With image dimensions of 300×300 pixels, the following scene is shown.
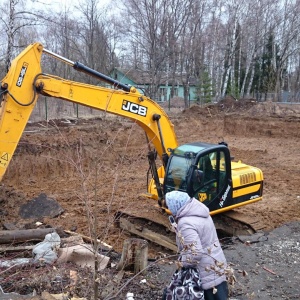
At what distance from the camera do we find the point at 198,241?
4043 millimetres

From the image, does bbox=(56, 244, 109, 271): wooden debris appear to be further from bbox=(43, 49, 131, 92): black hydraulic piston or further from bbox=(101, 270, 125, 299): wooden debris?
bbox=(43, 49, 131, 92): black hydraulic piston

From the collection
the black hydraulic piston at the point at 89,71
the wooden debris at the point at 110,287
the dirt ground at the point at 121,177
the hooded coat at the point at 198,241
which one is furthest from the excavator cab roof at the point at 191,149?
the hooded coat at the point at 198,241

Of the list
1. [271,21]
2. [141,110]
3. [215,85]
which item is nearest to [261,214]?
[141,110]

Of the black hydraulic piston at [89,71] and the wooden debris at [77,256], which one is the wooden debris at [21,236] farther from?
the black hydraulic piston at [89,71]

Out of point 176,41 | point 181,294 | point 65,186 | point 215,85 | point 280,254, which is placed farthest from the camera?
point 215,85

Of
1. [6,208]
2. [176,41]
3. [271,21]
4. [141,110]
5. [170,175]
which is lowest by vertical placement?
[6,208]

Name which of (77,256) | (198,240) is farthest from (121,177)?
(198,240)

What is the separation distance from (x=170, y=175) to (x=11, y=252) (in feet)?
9.91

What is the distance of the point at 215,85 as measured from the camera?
131 feet

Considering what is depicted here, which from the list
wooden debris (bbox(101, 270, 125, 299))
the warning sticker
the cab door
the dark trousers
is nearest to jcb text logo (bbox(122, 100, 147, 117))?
the cab door

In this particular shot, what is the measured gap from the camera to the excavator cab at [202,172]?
25.5 feet

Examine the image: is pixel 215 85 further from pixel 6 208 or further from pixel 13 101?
pixel 13 101

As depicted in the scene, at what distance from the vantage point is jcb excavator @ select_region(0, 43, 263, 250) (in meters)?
7.28

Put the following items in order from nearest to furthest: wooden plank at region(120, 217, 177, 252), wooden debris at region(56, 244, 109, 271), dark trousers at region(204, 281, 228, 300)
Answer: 1. dark trousers at region(204, 281, 228, 300)
2. wooden debris at region(56, 244, 109, 271)
3. wooden plank at region(120, 217, 177, 252)
